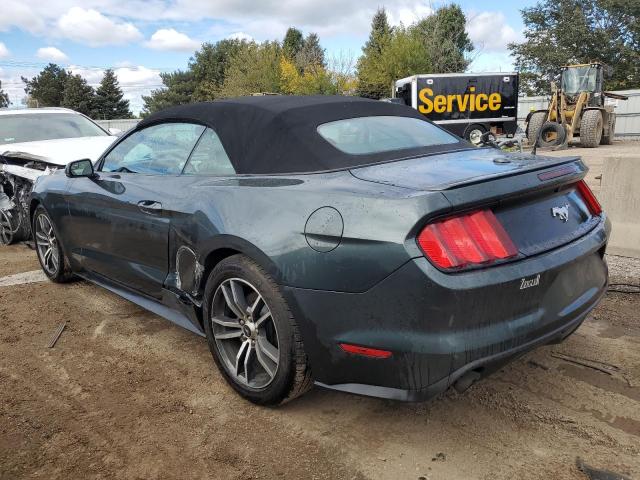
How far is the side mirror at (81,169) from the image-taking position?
13.1 feet

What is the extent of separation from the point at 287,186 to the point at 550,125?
17.7 m

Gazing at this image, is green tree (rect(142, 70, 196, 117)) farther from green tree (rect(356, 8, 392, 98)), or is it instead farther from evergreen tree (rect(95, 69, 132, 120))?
green tree (rect(356, 8, 392, 98))

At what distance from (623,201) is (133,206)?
14.1ft

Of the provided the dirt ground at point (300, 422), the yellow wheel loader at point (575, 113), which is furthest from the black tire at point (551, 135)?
the dirt ground at point (300, 422)

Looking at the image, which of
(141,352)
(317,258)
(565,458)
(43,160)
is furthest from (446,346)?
(43,160)

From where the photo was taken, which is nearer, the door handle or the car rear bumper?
the car rear bumper

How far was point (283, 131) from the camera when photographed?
110 inches

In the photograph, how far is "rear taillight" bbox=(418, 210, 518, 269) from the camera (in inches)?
80.8

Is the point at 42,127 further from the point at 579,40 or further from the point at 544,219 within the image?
the point at 579,40

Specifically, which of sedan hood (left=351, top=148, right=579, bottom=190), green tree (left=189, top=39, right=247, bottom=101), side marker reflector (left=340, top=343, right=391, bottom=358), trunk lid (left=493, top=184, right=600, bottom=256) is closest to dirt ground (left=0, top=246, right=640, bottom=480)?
side marker reflector (left=340, top=343, right=391, bottom=358)

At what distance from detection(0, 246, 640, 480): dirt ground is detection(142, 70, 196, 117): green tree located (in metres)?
75.8

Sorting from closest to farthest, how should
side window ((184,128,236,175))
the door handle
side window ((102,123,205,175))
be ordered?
side window ((184,128,236,175)), the door handle, side window ((102,123,205,175))

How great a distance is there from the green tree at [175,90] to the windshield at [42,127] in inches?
2768

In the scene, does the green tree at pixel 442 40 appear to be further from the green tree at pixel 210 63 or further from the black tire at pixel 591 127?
the green tree at pixel 210 63
